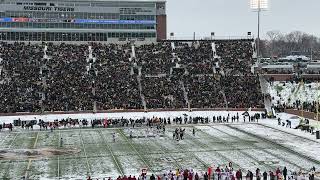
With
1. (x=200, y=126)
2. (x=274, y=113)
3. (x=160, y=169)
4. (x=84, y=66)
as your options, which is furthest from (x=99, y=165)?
(x=84, y=66)

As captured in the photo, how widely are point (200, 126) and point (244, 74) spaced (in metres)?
21.4

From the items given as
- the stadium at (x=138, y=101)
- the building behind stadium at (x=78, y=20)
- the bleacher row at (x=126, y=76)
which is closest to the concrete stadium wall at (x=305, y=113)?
the stadium at (x=138, y=101)

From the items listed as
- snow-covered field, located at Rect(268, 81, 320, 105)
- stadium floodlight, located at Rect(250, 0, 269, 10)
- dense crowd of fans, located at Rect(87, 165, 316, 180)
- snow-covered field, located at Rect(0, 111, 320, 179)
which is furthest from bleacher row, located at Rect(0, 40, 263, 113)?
dense crowd of fans, located at Rect(87, 165, 316, 180)

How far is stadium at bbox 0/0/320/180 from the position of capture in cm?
3394

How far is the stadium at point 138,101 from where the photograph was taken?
33.9 metres

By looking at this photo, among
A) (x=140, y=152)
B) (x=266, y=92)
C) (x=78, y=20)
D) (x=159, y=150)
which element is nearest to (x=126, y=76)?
(x=78, y=20)

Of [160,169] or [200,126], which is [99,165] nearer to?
[160,169]

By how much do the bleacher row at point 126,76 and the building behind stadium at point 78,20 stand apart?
12.5ft

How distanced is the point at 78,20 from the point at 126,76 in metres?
17.9

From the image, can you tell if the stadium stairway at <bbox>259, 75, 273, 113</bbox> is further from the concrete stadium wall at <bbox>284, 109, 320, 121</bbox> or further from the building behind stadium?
the building behind stadium

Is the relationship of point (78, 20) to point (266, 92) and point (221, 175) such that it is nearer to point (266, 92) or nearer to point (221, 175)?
point (266, 92)

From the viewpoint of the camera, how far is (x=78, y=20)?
82688 mm

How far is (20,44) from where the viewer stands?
7819 cm

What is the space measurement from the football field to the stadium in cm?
9
